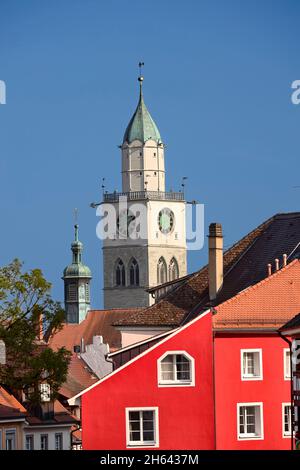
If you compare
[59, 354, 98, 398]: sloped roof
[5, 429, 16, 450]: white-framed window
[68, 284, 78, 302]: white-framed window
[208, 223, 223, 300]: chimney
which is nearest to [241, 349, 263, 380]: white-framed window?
[208, 223, 223, 300]: chimney

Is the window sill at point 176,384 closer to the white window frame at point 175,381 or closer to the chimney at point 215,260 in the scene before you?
the white window frame at point 175,381

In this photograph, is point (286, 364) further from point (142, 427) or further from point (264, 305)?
point (142, 427)

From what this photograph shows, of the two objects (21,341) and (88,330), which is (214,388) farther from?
(88,330)

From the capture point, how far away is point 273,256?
57.5 metres

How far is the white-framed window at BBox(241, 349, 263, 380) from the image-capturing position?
153 feet

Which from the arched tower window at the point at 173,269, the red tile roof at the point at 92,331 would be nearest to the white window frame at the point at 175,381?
the red tile roof at the point at 92,331

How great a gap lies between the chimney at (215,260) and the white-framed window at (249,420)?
10.2 meters

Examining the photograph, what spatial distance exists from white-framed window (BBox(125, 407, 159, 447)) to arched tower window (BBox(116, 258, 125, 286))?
15016 centimetres

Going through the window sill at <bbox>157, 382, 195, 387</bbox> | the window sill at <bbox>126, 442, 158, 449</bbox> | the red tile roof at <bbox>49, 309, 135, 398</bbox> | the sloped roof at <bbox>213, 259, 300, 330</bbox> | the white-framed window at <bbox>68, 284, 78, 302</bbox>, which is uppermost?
the white-framed window at <bbox>68, 284, 78, 302</bbox>

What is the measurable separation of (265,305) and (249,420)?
11.7 ft

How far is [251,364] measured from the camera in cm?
4694

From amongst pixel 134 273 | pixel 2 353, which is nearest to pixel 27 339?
pixel 2 353

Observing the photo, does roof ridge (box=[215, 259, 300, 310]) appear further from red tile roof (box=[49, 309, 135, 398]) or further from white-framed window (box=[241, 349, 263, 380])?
red tile roof (box=[49, 309, 135, 398])
